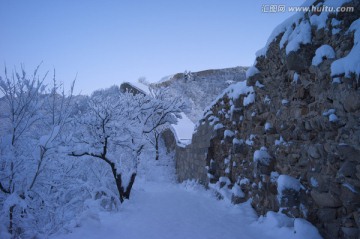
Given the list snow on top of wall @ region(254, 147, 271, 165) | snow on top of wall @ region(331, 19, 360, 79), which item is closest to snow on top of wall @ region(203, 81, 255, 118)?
snow on top of wall @ region(254, 147, 271, 165)

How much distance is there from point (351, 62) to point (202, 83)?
32.2 m

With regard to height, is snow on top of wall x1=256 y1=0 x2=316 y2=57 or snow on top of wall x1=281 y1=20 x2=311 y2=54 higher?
snow on top of wall x1=256 y1=0 x2=316 y2=57

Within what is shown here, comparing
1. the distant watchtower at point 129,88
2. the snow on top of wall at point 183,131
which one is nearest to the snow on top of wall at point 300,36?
the snow on top of wall at point 183,131

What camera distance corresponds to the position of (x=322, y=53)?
8.42ft

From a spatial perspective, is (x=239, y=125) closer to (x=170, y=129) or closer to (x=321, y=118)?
(x=321, y=118)

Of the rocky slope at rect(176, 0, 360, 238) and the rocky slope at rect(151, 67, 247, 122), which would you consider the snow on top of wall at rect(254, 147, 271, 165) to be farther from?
the rocky slope at rect(151, 67, 247, 122)

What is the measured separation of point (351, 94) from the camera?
217 cm

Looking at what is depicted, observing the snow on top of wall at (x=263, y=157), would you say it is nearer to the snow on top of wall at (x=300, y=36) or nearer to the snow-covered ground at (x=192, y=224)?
the snow-covered ground at (x=192, y=224)

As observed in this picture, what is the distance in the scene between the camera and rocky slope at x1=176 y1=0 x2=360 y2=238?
2230 mm

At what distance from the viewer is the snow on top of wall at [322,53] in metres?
2.49

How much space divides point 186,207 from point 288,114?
2838 millimetres

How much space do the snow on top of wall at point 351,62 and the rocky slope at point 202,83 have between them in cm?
2714

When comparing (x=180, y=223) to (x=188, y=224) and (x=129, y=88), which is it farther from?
(x=129, y=88)

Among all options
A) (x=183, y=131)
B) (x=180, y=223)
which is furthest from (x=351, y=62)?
(x=183, y=131)
